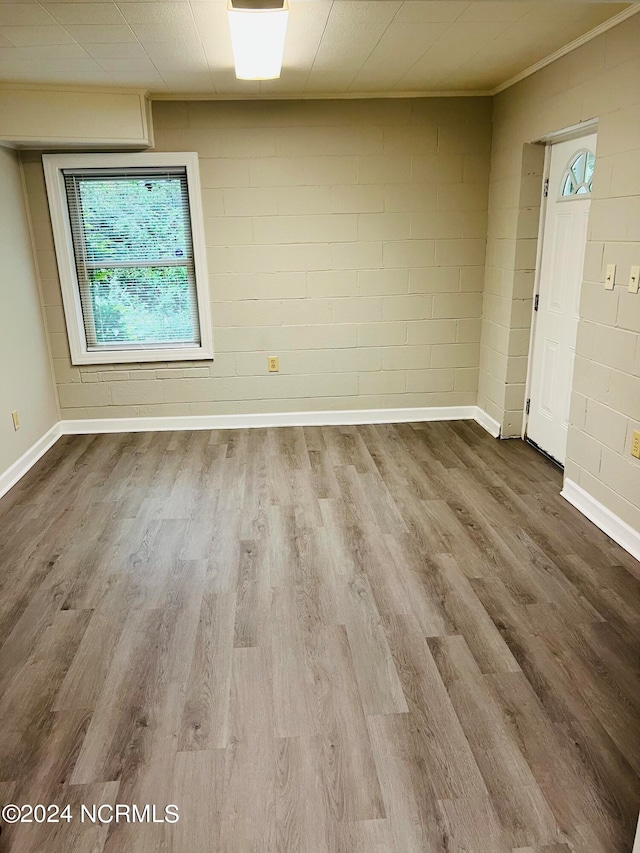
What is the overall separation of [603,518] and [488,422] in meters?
1.62

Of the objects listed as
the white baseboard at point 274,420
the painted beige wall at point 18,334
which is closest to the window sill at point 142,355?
the painted beige wall at point 18,334

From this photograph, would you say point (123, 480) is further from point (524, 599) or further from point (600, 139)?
point (600, 139)

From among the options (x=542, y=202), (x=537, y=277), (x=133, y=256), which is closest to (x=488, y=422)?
(x=537, y=277)

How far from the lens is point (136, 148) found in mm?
4148

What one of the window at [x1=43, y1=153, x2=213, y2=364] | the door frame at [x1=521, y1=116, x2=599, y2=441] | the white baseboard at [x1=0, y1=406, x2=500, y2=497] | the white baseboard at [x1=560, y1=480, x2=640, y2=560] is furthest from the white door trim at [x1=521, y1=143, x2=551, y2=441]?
the window at [x1=43, y1=153, x2=213, y2=364]

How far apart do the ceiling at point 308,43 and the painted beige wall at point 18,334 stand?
804 millimetres

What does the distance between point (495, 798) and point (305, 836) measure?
530mm

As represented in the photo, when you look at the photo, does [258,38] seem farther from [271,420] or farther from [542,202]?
[271,420]

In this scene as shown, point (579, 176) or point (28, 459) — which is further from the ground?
point (579, 176)

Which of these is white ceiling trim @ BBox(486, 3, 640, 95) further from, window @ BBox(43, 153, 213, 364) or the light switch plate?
window @ BBox(43, 153, 213, 364)

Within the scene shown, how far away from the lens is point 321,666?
2168mm

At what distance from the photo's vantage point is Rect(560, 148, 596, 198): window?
133 inches

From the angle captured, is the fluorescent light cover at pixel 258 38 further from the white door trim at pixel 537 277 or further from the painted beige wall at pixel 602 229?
the white door trim at pixel 537 277

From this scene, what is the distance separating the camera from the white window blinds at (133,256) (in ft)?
14.2
